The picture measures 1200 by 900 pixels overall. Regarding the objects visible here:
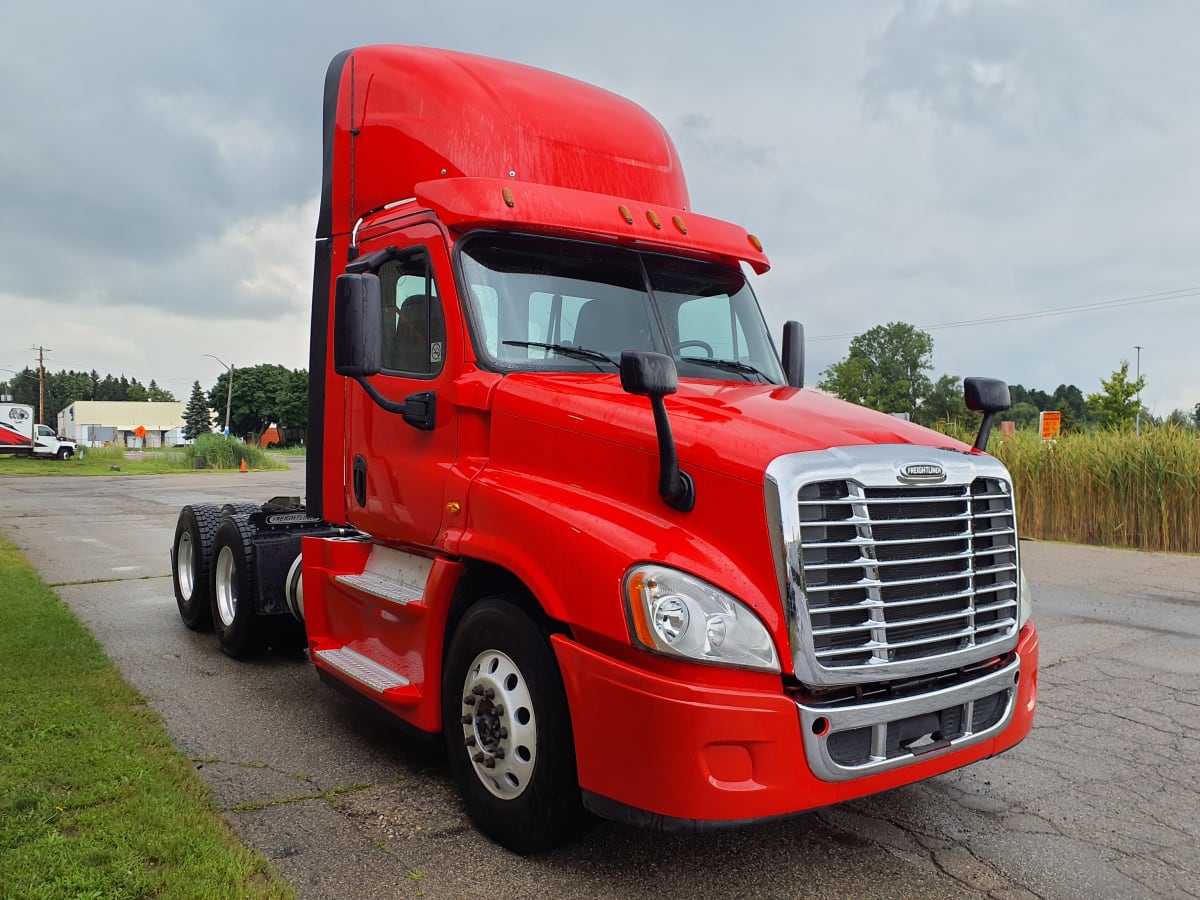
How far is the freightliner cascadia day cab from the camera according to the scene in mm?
3264

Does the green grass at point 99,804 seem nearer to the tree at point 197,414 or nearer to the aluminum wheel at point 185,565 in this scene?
the aluminum wheel at point 185,565

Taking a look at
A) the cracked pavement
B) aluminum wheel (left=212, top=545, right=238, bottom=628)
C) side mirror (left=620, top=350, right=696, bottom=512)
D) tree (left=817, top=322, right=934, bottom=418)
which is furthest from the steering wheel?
tree (left=817, top=322, right=934, bottom=418)

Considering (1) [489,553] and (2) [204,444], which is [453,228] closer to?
(1) [489,553]

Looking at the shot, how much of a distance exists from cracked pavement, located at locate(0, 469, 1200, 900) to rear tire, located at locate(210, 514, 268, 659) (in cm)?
20

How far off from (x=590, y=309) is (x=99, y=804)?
10.1ft

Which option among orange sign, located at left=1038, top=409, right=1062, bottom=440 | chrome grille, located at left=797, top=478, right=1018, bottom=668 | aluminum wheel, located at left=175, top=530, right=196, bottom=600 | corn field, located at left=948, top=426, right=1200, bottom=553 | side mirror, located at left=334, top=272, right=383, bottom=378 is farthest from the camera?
orange sign, located at left=1038, top=409, right=1062, bottom=440

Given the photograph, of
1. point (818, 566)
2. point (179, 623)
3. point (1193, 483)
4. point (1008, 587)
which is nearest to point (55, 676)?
point (179, 623)

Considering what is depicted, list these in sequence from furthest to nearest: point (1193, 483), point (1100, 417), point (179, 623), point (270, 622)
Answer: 1. point (1100, 417)
2. point (1193, 483)
3. point (179, 623)
4. point (270, 622)

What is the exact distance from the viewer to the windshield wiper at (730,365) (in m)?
4.75

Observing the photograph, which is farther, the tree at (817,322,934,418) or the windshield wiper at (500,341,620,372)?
the tree at (817,322,934,418)

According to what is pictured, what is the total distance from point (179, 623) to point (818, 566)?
22.7 ft

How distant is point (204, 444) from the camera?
4897cm

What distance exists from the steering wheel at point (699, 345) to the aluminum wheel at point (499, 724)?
68.1 inches

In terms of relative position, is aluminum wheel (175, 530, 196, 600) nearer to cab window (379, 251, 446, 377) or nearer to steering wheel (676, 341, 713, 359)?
cab window (379, 251, 446, 377)
